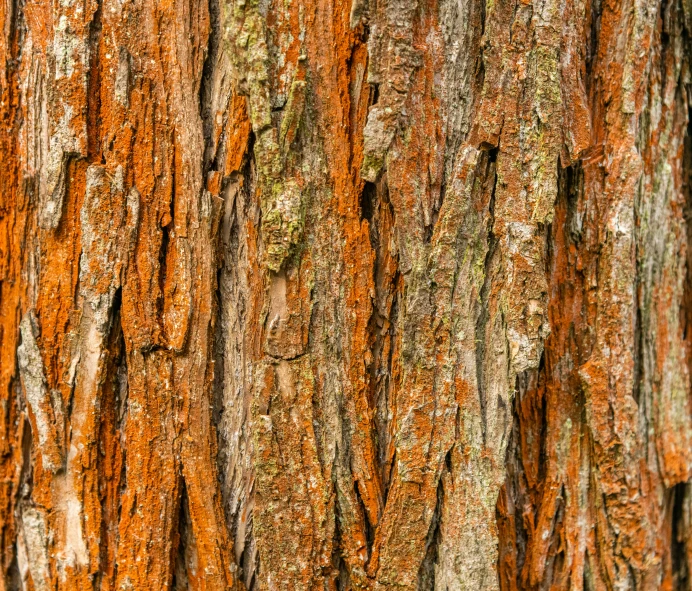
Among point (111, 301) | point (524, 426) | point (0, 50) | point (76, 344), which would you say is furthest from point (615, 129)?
point (0, 50)

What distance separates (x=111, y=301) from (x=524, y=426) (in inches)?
34.1

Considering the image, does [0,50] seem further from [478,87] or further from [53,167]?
[478,87]

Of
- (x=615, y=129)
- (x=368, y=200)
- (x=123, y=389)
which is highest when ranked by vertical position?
(x=615, y=129)

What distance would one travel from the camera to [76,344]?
1.14 metres

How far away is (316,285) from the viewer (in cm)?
109

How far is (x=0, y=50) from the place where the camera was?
3.94 feet

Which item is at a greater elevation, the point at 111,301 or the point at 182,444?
the point at 111,301

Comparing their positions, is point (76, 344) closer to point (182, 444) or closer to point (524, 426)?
point (182, 444)

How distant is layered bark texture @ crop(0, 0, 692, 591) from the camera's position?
1.08 metres

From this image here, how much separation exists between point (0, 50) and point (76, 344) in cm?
63

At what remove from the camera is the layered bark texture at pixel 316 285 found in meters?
1.08

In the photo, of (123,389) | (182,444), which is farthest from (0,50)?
(182,444)

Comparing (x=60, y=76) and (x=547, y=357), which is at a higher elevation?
(x=60, y=76)

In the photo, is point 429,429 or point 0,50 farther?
point 0,50
